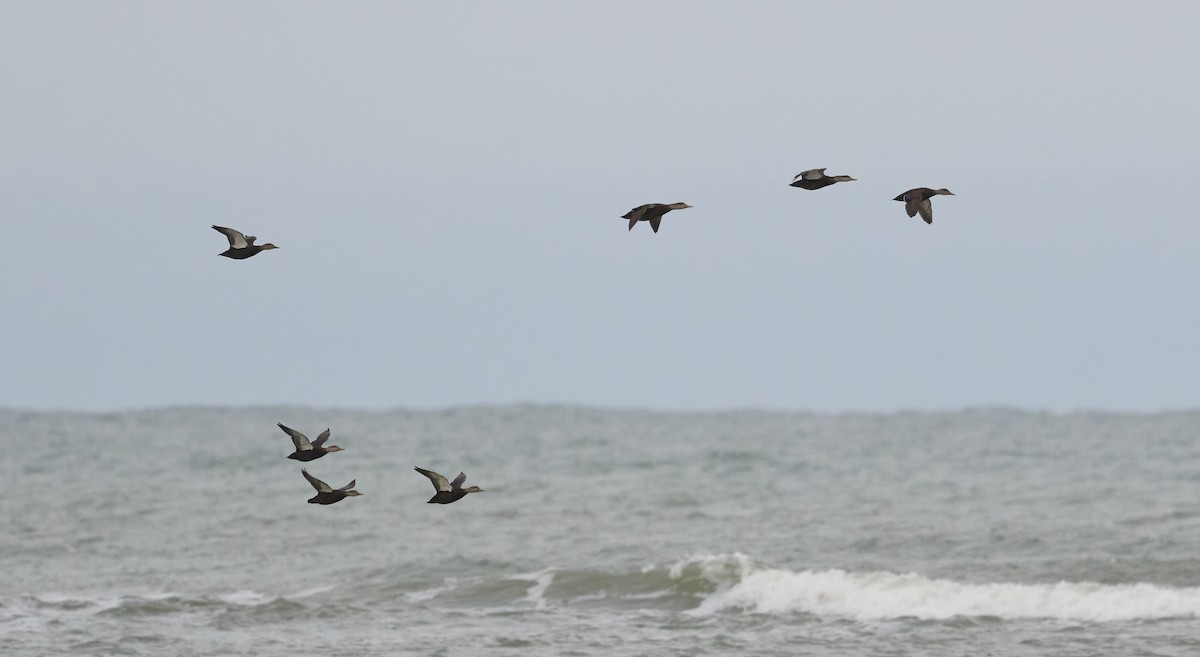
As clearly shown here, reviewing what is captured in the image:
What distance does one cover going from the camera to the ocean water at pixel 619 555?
18.0m


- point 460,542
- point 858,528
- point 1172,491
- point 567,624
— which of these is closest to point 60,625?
point 567,624

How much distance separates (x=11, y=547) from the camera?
26547 mm

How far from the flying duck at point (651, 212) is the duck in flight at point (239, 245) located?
2.81 m

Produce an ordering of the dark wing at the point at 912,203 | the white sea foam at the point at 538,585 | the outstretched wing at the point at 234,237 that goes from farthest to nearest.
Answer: the white sea foam at the point at 538,585, the outstretched wing at the point at 234,237, the dark wing at the point at 912,203

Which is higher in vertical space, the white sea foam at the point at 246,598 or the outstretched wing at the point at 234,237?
the outstretched wing at the point at 234,237

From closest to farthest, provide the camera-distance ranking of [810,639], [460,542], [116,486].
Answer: [810,639]
[460,542]
[116,486]

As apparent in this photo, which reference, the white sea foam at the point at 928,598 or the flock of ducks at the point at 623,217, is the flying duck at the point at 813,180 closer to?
the flock of ducks at the point at 623,217

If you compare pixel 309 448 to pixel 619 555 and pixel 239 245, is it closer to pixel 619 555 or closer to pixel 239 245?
pixel 239 245

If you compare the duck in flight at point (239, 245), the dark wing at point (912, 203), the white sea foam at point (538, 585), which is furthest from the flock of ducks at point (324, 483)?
the white sea foam at point (538, 585)

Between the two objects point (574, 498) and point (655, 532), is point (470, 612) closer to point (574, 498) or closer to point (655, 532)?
point (655, 532)

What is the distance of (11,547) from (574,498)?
10.7 meters

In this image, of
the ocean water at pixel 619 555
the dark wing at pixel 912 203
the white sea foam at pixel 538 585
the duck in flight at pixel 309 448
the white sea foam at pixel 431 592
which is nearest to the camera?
the duck in flight at pixel 309 448

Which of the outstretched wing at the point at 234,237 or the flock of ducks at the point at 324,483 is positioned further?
the outstretched wing at the point at 234,237

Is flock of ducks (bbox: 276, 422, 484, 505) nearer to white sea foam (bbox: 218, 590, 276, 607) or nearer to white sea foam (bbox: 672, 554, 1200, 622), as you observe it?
white sea foam (bbox: 672, 554, 1200, 622)
